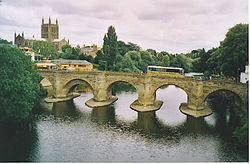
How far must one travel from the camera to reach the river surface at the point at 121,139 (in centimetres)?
2502

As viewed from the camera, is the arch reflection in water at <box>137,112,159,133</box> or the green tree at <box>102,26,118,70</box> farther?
the green tree at <box>102,26,118,70</box>

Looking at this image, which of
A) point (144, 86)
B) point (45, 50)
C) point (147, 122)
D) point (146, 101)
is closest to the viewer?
point (147, 122)

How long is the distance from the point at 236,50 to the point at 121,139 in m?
25.5

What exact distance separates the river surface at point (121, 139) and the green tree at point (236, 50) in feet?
34.4

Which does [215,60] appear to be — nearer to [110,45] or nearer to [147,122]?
[147,122]

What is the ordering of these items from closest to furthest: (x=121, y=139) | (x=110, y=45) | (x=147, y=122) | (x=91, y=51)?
(x=121, y=139) < (x=147, y=122) < (x=110, y=45) < (x=91, y=51)

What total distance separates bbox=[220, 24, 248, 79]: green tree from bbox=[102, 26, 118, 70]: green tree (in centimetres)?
4320

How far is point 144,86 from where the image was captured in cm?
4462

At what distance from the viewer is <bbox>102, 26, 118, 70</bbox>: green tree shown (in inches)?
2862

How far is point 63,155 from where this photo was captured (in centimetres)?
2511

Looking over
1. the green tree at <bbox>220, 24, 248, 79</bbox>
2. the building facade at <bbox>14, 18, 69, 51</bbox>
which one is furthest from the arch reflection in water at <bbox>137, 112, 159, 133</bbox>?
the building facade at <bbox>14, 18, 69, 51</bbox>

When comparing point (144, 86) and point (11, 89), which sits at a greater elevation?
point (11, 89)

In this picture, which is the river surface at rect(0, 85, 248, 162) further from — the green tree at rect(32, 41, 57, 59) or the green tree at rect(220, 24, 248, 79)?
the green tree at rect(32, 41, 57, 59)

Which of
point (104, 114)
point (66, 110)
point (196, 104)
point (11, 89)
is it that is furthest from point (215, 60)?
point (11, 89)
